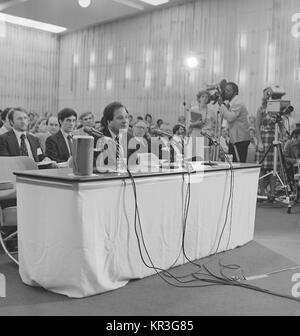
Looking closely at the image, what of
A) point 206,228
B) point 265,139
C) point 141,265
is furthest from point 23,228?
point 265,139

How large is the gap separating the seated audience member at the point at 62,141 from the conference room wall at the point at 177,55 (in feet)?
15.7

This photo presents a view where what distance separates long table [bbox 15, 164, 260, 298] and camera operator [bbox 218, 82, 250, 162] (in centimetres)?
300

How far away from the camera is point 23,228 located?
280 centimetres

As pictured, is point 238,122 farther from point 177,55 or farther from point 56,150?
point 177,55

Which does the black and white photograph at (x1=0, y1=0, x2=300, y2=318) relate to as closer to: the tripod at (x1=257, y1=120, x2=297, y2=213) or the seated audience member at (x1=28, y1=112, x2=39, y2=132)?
the tripod at (x1=257, y1=120, x2=297, y2=213)

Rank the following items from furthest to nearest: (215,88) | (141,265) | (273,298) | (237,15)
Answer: (237,15)
(215,88)
(141,265)
(273,298)

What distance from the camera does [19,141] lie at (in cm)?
418

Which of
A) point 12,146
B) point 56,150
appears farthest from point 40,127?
point 56,150

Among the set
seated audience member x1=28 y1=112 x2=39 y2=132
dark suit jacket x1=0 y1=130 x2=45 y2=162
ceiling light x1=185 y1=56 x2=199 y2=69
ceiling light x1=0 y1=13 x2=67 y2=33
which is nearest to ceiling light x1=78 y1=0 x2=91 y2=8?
ceiling light x1=0 y1=13 x2=67 y2=33

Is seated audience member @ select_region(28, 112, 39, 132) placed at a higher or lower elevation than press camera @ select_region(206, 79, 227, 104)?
lower

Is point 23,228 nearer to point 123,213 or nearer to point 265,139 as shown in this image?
point 123,213

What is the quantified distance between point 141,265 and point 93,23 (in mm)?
9129

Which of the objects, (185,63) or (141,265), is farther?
(185,63)

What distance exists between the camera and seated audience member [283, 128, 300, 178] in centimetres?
644
